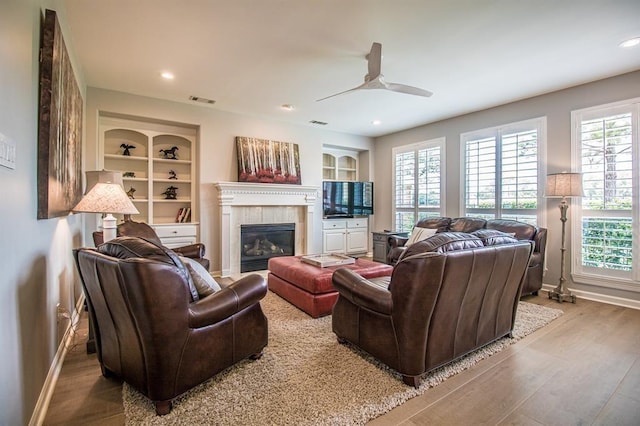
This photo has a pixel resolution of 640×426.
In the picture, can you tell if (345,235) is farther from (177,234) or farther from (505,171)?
(177,234)

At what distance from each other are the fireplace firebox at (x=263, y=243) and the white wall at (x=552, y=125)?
303 centimetres

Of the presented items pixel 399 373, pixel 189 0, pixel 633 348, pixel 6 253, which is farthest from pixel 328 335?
pixel 189 0

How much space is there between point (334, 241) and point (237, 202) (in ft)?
7.59

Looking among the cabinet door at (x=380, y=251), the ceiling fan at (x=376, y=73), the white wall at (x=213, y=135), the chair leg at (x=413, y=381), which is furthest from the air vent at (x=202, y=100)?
the chair leg at (x=413, y=381)

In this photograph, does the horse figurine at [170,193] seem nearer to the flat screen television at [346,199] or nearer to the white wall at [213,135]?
the white wall at [213,135]

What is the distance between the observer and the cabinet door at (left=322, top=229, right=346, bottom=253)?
6375mm

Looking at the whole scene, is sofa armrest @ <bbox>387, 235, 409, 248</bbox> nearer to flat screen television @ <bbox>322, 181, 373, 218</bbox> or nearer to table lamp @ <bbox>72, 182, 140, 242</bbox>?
flat screen television @ <bbox>322, 181, 373, 218</bbox>

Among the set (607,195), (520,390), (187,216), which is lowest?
(520,390)

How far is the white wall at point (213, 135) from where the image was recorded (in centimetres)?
423

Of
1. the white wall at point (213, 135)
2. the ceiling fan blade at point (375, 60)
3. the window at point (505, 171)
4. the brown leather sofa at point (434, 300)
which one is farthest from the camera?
the window at point (505, 171)

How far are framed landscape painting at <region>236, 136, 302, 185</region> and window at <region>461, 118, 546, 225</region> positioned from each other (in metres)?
3.06

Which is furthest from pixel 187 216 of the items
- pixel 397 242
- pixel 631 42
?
A: pixel 631 42

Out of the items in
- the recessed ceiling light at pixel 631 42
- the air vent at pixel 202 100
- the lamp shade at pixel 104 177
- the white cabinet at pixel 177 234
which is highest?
the air vent at pixel 202 100

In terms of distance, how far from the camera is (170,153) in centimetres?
503
